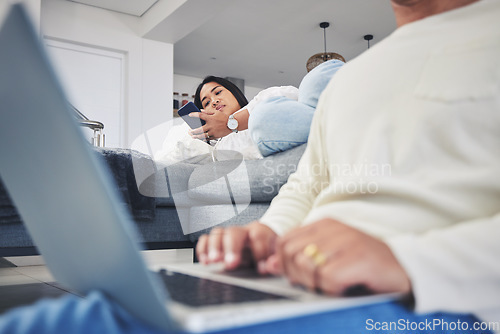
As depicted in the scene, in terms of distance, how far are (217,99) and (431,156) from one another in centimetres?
206

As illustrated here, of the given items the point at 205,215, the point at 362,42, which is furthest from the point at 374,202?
the point at 362,42

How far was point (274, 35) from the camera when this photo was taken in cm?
572

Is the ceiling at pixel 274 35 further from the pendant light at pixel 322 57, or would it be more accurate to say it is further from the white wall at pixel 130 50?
the white wall at pixel 130 50

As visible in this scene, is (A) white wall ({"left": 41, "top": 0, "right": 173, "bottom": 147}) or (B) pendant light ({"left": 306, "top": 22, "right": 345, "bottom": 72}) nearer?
(A) white wall ({"left": 41, "top": 0, "right": 173, "bottom": 147})

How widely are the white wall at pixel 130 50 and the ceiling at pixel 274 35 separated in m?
0.86

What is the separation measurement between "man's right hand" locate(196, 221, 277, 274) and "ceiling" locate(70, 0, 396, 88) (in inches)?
163

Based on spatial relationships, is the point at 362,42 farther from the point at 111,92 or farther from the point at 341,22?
the point at 111,92

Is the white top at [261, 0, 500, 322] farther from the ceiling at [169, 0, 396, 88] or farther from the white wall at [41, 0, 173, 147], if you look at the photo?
the white wall at [41, 0, 173, 147]

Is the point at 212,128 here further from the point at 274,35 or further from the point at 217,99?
the point at 274,35

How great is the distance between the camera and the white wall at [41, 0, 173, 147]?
453cm

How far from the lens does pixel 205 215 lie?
179 centimetres

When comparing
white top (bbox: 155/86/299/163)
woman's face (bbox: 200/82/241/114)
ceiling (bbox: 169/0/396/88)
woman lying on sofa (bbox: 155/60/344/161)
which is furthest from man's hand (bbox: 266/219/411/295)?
ceiling (bbox: 169/0/396/88)

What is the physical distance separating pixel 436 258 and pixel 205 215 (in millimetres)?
1509

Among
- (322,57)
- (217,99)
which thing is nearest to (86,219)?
(217,99)
